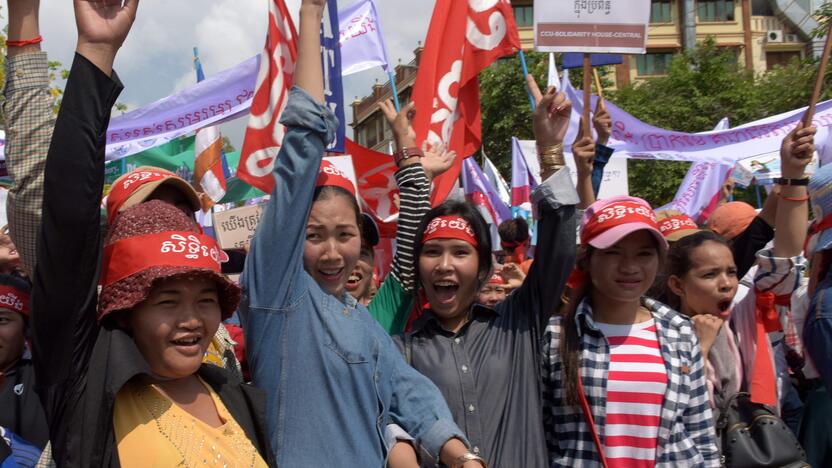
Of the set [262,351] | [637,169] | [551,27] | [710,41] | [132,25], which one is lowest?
[262,351]

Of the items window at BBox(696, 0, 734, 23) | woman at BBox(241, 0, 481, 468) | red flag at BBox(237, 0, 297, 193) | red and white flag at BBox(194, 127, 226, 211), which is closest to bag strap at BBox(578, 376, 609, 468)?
woman at BBox(241, 0, 481, 468)

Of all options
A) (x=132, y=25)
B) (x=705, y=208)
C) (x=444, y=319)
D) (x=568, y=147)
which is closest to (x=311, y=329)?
(x=444, y=319)

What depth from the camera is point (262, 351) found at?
2.22 meters

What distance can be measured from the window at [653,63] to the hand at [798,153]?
126ft

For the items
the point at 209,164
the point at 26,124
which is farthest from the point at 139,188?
the point at 209,164

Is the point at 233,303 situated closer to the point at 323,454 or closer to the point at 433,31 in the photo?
the point at 323,454

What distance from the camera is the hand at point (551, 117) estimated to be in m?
2.96

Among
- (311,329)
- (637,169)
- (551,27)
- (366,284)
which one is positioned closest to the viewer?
(311,329)

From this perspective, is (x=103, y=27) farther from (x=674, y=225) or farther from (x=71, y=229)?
(x=674, y=225)

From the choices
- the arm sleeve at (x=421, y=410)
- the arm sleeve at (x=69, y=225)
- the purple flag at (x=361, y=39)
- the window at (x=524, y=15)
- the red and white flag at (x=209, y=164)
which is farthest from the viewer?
the window at (x=524, y=15)

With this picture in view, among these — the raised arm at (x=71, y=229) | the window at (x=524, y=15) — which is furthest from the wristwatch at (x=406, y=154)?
the window at (x=524, y=15)

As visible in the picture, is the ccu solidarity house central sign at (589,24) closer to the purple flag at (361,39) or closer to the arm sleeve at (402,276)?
the arm sleeve at (402,276)

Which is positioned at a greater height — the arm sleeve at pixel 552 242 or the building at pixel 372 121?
the building at pixel 372 121

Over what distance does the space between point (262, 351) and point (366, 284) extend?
1.70 metres
